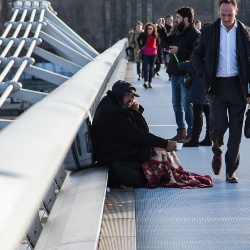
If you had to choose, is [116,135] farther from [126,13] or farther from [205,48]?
[126,13]

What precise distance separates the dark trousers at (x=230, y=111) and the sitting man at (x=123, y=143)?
18.7 inches

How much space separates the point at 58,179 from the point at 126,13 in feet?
187

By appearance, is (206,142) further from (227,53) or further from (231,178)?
(227,53)

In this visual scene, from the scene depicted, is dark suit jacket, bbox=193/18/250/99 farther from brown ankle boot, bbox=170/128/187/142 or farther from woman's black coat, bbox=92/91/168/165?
brown ankle boot, bbox=170/128/187/142

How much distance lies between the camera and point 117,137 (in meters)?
5.19

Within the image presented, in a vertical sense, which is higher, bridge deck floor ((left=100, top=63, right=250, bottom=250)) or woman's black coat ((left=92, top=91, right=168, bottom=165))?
woman's black coat ((left=92, top=91, right=168, bottom=165))

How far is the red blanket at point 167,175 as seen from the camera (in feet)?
17.0

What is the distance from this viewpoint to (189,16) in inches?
288

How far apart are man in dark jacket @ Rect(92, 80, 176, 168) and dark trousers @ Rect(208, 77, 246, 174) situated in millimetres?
518

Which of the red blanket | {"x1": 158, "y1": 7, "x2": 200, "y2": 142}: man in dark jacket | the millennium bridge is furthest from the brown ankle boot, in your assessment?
the red blanket

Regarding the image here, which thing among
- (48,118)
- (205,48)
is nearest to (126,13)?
(205,48)

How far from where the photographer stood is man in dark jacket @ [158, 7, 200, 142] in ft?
24.2

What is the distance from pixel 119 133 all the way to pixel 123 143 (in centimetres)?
8

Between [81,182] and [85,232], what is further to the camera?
[81,182]
